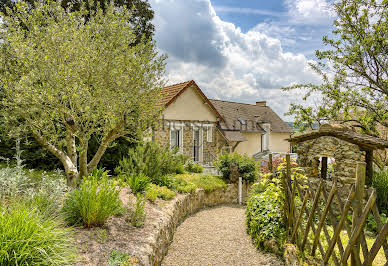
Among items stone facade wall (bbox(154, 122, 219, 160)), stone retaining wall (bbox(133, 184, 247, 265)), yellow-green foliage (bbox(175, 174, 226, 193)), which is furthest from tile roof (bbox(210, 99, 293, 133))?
stone retaining wall (bbox(133, 184, 247, 265))

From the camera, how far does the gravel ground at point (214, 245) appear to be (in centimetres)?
573

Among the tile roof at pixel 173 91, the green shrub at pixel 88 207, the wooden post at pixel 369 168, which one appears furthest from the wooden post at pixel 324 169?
the green shrub at pixel 88 207

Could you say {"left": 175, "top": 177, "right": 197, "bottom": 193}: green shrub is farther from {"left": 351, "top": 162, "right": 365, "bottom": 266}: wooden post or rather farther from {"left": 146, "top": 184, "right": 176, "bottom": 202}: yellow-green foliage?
{"left": 351, "top": 162, "right": 365, "bottom": 266}: wooden post

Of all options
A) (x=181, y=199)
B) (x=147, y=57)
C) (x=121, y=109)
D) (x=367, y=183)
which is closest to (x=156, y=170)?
(x=181, y=199)

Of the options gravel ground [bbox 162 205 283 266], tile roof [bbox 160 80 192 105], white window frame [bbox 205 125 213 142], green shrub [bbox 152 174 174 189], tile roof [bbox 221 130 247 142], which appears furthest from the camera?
tile roof [bbox 221 130 247 142]

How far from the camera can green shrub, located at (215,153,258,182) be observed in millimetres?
12500

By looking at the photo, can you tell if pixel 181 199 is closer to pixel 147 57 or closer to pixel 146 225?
pixel 146 225

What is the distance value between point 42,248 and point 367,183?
9.79 meters

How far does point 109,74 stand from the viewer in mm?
6418

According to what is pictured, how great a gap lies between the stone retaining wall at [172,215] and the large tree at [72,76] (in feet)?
8.42

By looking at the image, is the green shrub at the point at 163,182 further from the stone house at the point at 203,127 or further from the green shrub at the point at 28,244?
the green shrub at the point at 28,244

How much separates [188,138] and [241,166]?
18.9ft

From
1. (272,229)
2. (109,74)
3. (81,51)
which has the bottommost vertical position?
(272,229)

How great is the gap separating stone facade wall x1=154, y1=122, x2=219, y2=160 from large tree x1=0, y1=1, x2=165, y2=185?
8228 mm
